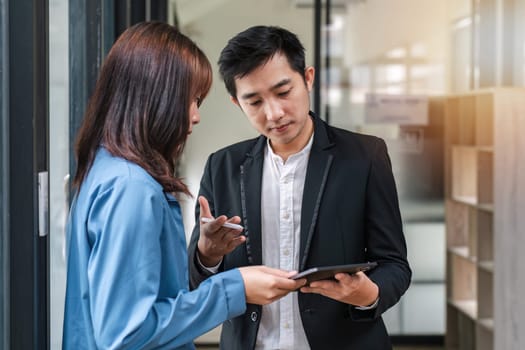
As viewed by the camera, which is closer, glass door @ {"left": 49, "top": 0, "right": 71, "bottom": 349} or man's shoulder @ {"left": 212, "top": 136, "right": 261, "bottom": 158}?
glass door @ {"left": 49, "top": 0, "right": 71, "bottom": 349}

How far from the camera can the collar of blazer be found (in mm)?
1696

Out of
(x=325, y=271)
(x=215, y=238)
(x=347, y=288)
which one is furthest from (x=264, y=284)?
(x=215, y=238)

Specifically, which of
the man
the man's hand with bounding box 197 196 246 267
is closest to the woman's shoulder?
the man's hand with bounding box 197 196 246 267

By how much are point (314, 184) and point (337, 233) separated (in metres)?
0.12

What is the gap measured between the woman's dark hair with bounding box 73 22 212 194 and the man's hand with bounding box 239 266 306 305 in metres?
0.18

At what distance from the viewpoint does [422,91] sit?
4688mm

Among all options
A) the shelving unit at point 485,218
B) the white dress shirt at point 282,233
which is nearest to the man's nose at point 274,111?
the white dress shirt at point 282,233

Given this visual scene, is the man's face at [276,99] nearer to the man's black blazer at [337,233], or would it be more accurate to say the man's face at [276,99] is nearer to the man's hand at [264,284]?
the man's black blazer at [337,233]

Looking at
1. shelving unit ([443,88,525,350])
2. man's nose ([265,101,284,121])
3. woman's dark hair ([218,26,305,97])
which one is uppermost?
woman's dark hair ([218,26,305,97])

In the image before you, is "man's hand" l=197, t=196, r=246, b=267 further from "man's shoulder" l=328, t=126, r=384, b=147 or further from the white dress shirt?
"man's shoulder" l=328, t=126, r=384, b=147

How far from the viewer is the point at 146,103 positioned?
119 cm

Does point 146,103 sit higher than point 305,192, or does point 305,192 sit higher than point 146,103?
point 146,103

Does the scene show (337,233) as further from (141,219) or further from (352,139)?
(141,219)

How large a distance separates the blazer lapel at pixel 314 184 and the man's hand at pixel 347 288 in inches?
7.7
